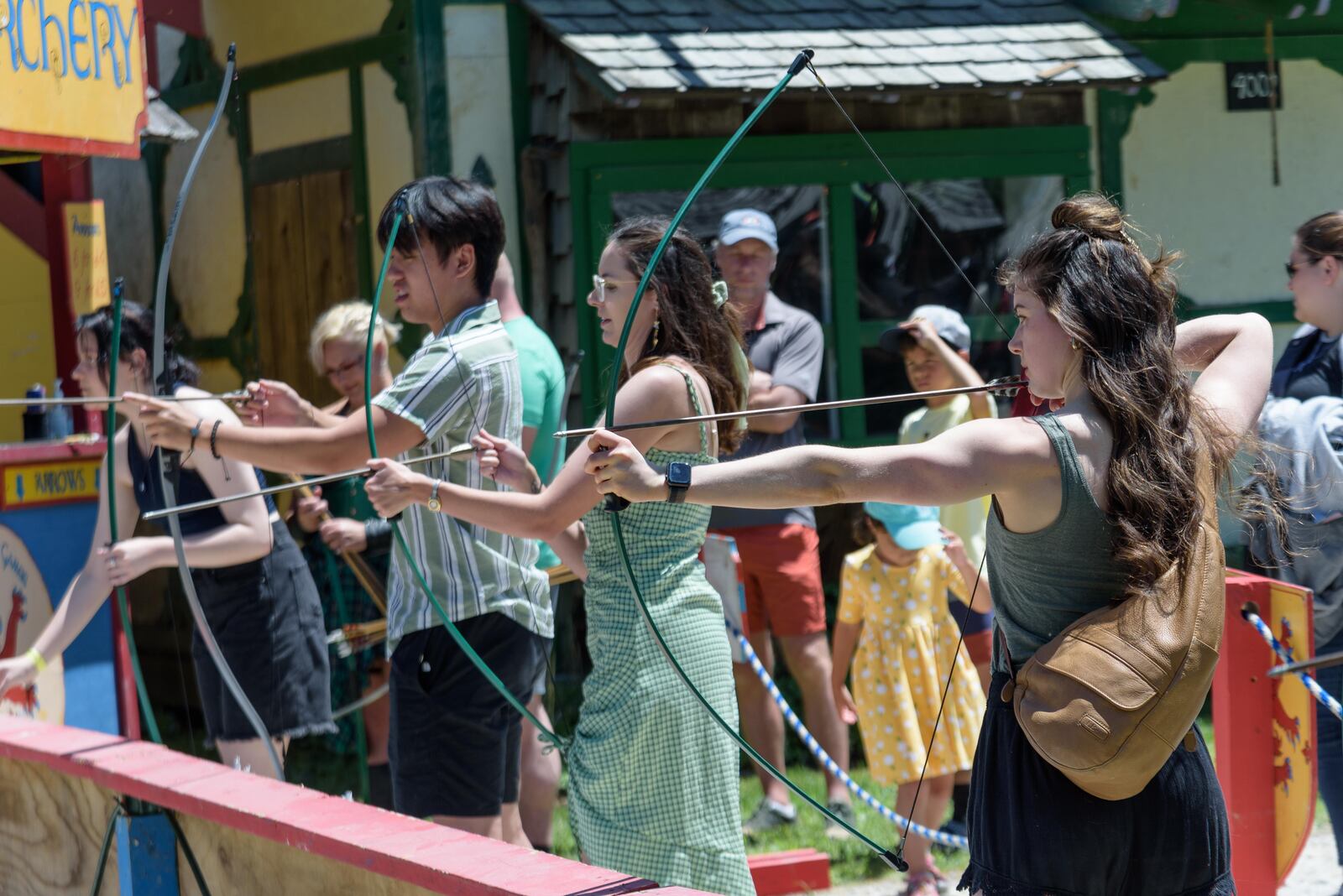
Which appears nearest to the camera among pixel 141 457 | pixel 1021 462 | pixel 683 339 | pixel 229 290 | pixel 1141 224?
pixel 1021 462

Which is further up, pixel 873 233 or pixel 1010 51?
pixel 1010 51

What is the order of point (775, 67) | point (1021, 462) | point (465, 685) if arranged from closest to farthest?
point (1021, 462), point (465, 685), point (775, 67)

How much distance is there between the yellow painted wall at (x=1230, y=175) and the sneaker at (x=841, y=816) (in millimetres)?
3096

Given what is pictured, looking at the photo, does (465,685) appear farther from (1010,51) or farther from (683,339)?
(1010,51)

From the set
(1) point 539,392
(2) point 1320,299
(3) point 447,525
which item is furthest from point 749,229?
(3) point 447,525

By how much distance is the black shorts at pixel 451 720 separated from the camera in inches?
117

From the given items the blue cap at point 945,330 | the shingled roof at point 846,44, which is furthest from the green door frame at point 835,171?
the blue cap at point 945,330

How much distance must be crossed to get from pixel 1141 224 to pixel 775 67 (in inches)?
74.3

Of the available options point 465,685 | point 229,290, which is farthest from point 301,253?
point 465,685

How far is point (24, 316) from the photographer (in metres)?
7.14

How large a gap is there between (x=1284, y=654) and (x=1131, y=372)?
49.6 inches

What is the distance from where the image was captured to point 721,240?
480 cm

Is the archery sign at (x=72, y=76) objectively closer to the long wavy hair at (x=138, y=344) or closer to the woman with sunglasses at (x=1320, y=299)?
the long wavy hair at (x=138, y=344)

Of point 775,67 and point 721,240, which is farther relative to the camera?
point 775,67
